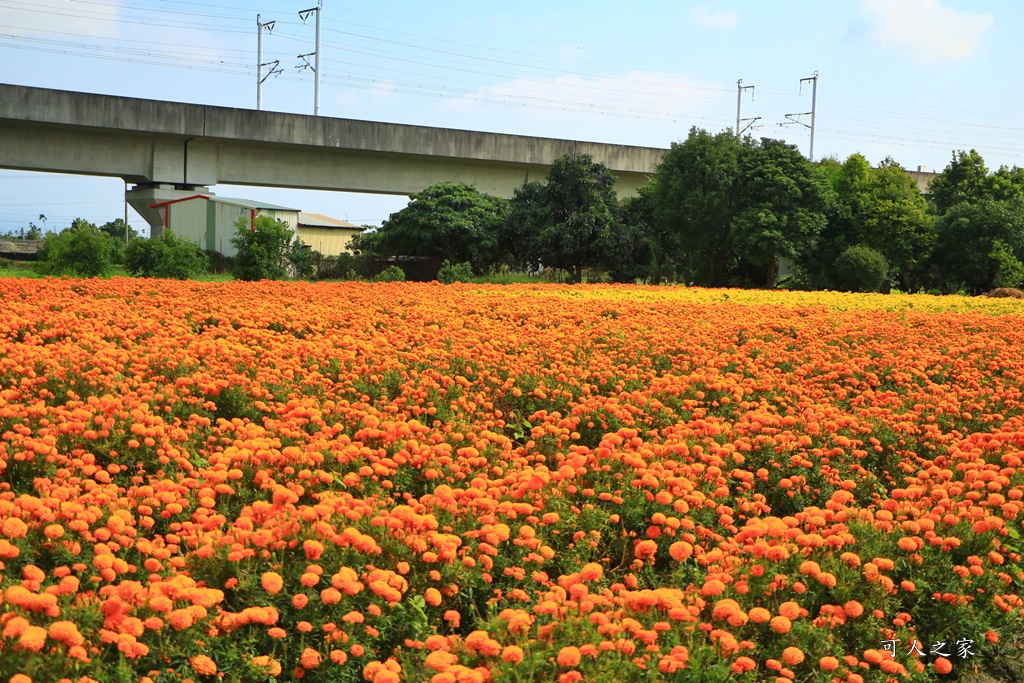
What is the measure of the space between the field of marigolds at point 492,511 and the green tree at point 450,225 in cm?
2148

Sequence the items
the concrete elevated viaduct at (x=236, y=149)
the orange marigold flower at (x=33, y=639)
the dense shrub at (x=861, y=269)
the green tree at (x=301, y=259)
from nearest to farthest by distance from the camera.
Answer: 1. the orange marigold flower at (x=33, y=639)
2. the green tree at (x=301, y=259)
3. the dense shrub at (x=861, y=269)
4. the concrete elevated viaduct at (x=236, y=149)

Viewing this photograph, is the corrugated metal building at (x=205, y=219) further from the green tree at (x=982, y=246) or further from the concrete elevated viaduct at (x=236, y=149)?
the green tree at (x=982, y=246)

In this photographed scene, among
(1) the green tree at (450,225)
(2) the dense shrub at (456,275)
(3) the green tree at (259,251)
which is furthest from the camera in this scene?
(1) the green tree at (450,225)

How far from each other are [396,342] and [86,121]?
68.8 ft

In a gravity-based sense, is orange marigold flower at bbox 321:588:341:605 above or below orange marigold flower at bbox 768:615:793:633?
above

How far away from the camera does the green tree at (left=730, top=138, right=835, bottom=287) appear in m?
25.7

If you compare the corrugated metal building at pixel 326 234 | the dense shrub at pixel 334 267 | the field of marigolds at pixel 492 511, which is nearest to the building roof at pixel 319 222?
the corrugated metal building at pixel 326 234

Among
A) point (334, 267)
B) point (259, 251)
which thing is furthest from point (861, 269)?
point (334, 267)

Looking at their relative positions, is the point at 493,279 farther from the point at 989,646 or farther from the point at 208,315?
the point at 989,646

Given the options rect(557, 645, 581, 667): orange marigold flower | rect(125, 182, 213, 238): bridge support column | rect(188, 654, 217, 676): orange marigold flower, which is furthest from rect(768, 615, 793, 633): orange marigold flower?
rect(125, 182, 213, 238): bridge support column

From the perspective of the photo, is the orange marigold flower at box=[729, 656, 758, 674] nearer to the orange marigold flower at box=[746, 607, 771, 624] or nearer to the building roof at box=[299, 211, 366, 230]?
the orange marigold flower at box=[746, 607, 771, 624]

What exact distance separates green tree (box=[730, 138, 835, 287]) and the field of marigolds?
58.5 ft

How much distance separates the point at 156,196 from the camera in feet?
91.1

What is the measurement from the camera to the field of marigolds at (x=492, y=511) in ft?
9.39
